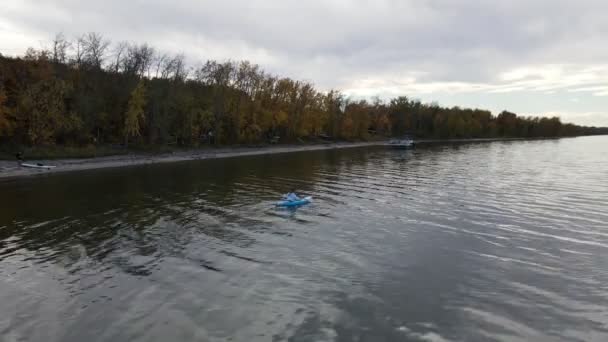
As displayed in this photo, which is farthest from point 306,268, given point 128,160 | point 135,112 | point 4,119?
point 135,112

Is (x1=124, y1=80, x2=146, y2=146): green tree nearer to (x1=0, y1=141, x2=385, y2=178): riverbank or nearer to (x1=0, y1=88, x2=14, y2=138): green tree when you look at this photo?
(x1=0, y1=141, x2=385, y2=178): riverbank

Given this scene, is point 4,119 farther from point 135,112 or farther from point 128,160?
point 135,112

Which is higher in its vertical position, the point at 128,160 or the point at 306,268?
the point at 128,160

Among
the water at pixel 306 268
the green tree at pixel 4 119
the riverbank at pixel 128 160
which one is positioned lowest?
the water at pixel 306 268

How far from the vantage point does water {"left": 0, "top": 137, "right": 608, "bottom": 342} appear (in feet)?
42.2

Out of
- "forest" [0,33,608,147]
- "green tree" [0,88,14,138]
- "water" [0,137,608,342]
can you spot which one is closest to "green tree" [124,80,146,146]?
"forest" [0,33,608,147]

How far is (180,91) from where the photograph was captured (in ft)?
297

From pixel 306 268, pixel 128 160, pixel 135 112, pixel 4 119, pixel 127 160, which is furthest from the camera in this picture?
pixel 135 112

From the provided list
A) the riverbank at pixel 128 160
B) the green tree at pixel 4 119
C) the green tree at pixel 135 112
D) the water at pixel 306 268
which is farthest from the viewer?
the green tree at pixel 135 112

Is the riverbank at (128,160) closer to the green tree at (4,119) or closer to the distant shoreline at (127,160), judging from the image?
the distant shoreline at (127,160)

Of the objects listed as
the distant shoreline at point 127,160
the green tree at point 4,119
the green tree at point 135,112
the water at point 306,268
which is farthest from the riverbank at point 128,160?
the water at point 306,268

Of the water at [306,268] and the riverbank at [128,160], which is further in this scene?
the riverbank at [128,160]

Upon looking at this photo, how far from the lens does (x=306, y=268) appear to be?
18.1 m

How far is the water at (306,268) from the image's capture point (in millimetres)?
12861
